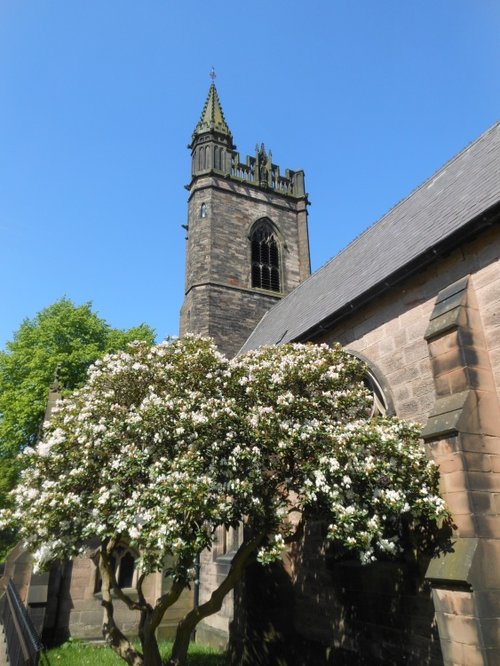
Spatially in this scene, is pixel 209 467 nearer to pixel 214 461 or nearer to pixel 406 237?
pixel 214 461

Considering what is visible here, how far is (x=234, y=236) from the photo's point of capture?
71.8 ft

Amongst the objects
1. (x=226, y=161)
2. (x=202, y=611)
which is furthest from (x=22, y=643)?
(x=226, y=161)

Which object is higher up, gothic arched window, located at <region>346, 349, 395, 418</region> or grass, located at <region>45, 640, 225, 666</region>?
gothic arched window, located at <region>346, 349, 395, 418</region>

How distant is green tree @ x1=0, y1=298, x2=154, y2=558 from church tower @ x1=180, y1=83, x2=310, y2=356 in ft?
18.5

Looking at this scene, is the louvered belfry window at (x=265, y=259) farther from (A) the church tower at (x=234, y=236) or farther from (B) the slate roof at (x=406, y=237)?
(B) the slate roof at (x=406, y=237)

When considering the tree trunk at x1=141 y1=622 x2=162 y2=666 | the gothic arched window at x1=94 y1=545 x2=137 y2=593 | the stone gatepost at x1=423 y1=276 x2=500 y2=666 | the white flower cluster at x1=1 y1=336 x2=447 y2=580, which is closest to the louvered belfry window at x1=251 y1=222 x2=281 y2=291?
the gothic arched window at x1=94 y1=545 x2=137 y2=593

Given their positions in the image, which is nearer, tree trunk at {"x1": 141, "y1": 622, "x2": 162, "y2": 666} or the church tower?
tree trunk at {"x1": 141, "y1": 622, "x2": 162, "y2": 666}

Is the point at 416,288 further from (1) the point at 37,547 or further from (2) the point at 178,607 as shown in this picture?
(2) the point at 178,607

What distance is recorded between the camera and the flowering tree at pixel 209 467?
19.6ft

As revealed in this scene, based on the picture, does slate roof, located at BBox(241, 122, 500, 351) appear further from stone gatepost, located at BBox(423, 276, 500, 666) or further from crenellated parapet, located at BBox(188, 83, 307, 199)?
crenellated parapet, located at BBox(188, 83, 307, 199)

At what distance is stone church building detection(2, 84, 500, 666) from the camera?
18.9ft

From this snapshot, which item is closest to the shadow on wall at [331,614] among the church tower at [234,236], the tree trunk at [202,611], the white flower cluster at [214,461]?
the white flower cluster at [214,461]

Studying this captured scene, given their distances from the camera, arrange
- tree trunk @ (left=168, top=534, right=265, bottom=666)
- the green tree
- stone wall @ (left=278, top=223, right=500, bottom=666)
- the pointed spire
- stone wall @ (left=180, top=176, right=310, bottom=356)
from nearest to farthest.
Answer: stone wall @ (left=278, top=223, right=500, bottom=666)
tree trunk @ (left=168, top=534, right=265, bottom=666)
stone wall @ (left=180, top=176, right=310, bottom=356)
the green tree
the pointed spire

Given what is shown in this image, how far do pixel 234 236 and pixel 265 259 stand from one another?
1.85m
